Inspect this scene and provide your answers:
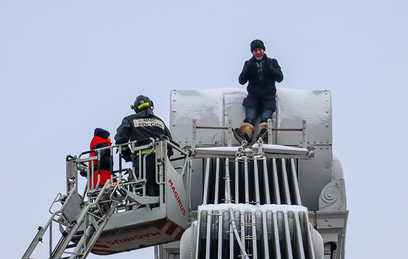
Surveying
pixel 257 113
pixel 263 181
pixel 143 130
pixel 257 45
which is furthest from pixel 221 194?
pixel 257 45

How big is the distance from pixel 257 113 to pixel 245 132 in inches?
35.3

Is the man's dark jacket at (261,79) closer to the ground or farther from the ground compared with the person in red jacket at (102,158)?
farther from the ground

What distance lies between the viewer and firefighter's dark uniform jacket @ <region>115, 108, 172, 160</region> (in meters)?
16.8

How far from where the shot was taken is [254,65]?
19.8 meters

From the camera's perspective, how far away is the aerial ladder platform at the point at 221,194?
14.9m

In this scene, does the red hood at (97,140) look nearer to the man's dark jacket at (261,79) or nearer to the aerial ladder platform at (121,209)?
the aerial ladder platform at (121,209)

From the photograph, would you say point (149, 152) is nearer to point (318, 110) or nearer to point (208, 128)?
point (208, 128)

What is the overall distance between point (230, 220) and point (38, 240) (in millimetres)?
3261

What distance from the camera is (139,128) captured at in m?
17.0

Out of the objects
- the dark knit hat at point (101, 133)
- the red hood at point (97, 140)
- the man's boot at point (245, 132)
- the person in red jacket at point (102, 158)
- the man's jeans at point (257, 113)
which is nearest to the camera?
the person in red jacket at point (102, 158)

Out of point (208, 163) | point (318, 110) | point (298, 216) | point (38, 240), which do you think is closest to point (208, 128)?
point (208, 163)

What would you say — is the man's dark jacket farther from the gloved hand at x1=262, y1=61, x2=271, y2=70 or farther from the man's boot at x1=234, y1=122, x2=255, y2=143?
the man's boot at x1=234, y1=122, x2=255, y2=143

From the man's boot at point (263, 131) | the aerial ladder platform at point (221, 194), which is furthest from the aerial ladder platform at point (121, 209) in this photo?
the man's boot at point (263, 131)

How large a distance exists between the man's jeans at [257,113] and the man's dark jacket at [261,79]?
0.31 feet
